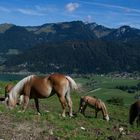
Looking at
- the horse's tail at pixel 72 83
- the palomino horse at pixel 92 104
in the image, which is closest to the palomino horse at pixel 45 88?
the horse's tail at pixel 72 83

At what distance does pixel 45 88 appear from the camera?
19.1 m

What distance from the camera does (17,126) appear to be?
50.7ft

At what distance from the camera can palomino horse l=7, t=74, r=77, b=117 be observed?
1892 centimetres

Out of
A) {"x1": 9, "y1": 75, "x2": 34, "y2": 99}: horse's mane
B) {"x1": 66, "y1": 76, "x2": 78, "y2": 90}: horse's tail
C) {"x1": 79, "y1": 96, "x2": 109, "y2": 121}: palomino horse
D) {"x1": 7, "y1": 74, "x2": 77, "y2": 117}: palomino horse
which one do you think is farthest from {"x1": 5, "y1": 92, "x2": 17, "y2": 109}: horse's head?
{"x1": 79, "y1": 96, "x2": 109, "y2": 121}: palomino horse

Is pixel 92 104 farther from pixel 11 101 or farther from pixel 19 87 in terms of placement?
pixel 19 87

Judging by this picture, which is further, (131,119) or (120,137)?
(131,119)

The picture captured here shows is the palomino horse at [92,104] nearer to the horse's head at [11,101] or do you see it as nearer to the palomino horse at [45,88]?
the palomino horse at [45,88]

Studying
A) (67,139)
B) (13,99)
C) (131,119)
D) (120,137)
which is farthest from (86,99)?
(67,139)

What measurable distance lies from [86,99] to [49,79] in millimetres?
10234

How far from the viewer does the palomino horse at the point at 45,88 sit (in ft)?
62.1

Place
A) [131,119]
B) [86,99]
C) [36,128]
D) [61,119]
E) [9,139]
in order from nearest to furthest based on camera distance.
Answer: [9,139], [36,128], [61,119], [131,119], [86,99]

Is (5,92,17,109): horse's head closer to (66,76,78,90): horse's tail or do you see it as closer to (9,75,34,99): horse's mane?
(9,75,34,99): horse's mane

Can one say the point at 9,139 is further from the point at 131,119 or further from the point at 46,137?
the point at 131,119

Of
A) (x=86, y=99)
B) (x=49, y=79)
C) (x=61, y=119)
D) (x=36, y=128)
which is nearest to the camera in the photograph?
(x=36, y=128)
